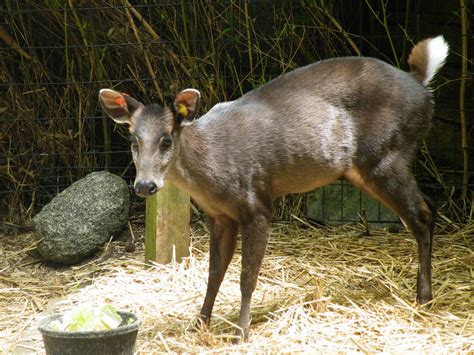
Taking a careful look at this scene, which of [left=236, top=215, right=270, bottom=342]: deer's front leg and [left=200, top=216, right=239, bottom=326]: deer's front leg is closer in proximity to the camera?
[left=236, top=215, right=270, bottom=342]: deer's front leg

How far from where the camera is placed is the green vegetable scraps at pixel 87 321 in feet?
12.8

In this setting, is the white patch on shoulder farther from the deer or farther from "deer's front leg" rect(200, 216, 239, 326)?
"deer's front leg" rect(200, 216, 239, 326)

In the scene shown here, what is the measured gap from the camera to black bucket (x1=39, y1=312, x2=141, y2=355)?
379 centimetres

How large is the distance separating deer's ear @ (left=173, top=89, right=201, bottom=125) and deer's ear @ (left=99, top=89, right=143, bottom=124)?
0.21m

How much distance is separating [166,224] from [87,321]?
188 centimetres

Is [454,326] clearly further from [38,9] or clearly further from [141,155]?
[38,9]

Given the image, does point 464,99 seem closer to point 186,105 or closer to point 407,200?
point 407,200

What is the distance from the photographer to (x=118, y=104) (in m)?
4.49

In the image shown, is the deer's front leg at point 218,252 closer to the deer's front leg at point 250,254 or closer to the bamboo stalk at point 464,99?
the deer's front leg at point 250,254

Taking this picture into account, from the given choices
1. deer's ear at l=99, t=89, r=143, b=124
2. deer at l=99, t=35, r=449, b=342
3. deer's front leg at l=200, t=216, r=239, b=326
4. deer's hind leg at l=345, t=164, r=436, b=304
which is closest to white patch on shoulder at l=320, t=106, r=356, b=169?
deer at l=99, t=35, r=449, b=342

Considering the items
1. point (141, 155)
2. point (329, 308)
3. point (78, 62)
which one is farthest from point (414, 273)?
point (78, 62)

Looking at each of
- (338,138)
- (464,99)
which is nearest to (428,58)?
(338,138)

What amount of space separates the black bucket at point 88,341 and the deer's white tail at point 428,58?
7.94ft

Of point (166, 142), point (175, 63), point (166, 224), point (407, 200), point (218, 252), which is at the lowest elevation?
point (166, 224)
